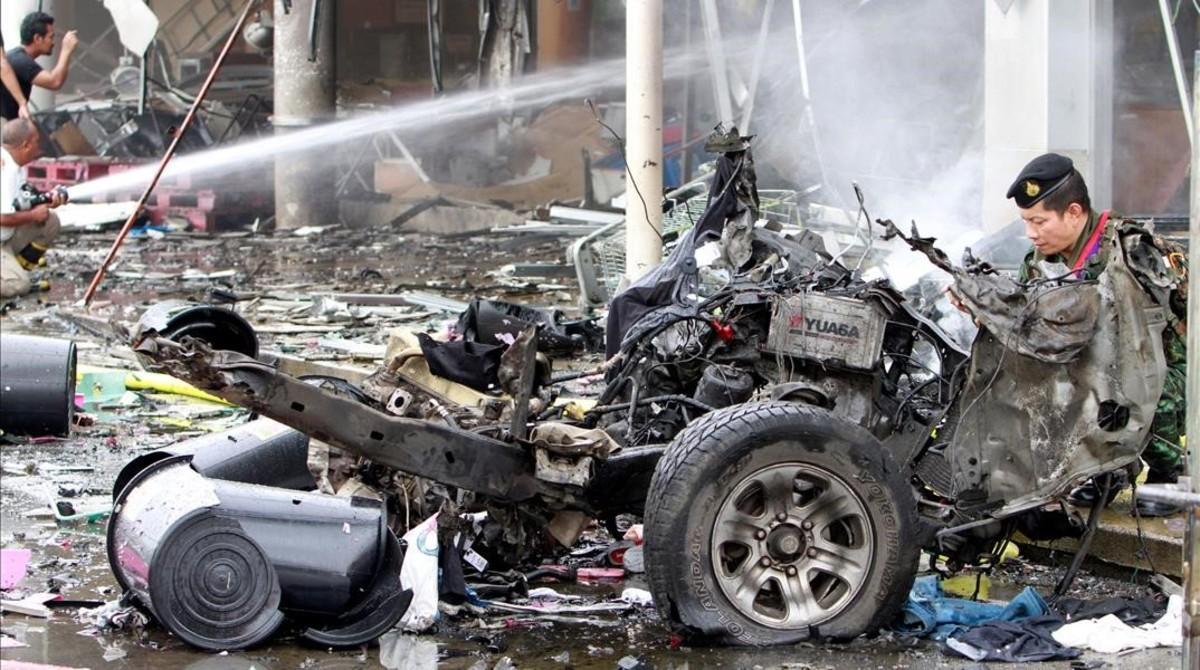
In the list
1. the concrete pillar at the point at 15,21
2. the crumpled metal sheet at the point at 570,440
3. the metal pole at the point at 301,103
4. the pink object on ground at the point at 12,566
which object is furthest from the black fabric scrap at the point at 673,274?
the concrete pillar at the point at 15,21

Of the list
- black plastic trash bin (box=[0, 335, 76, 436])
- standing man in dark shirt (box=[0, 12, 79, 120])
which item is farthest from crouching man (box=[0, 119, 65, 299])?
black plastic trash bin (box=[0, 335, 76, 436])

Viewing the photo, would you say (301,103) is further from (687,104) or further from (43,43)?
(43,43)

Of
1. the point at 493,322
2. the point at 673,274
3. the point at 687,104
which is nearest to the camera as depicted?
the point at 673,274

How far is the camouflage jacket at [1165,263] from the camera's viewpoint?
5844 mm

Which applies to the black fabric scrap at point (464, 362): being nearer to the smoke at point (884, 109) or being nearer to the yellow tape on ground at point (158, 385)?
the yellow tape on ground at point (158, 385)

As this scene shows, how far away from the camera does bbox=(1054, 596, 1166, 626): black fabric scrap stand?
5.98 metres

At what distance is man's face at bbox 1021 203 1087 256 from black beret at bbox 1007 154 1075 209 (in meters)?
0.04

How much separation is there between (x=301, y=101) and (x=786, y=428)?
16.9 meters

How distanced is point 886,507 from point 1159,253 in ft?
4.31

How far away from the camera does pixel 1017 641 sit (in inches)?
225

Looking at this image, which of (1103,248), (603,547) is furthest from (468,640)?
(1103,248)

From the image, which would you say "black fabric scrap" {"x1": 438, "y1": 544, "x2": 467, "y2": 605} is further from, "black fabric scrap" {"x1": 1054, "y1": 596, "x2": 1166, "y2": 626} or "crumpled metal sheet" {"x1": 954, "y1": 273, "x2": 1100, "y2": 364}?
"black fabric scrap" {"x1": 1054, "y1": 596, "x2": 1166, "y2": 626}

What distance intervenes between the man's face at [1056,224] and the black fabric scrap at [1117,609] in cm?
138

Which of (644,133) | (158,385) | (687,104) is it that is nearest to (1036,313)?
(644,133)
